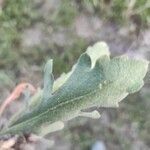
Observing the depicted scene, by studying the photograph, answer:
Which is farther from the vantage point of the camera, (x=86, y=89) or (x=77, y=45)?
(x=77, y=45)

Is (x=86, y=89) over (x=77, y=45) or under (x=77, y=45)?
under

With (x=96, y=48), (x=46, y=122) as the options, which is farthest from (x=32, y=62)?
(x=46, y=122)

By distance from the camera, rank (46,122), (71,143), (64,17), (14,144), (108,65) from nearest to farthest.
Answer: (108,65) → (46,122) → (14,144) → (71,143) → (64,17)

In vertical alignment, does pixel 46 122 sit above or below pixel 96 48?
below

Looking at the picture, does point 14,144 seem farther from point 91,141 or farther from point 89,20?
point 89,20

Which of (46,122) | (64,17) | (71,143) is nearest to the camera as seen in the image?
(46,122)
